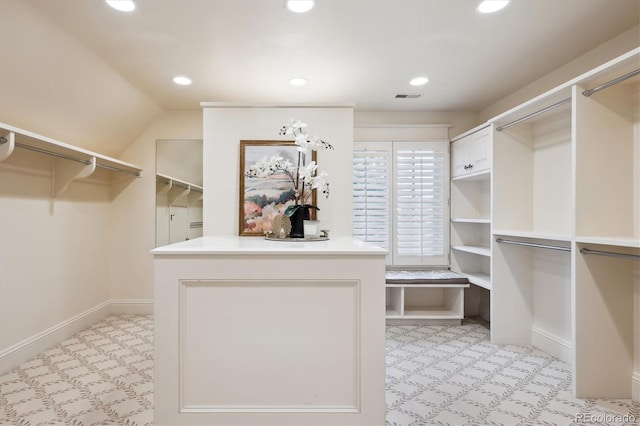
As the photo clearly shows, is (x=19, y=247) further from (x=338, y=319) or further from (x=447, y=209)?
(x=447, y=209)

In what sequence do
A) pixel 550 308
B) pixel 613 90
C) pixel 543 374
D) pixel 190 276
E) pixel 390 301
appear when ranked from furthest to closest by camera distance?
pixel 390 301 < pixel 550 308 < pixel 543 374 < pixel 613 90 < pixel 190 276

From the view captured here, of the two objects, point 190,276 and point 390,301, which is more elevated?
point 190,276

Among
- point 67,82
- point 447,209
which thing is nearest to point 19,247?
point 67,82

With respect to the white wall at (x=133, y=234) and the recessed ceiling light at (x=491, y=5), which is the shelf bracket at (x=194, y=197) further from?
the recessed ceiling light at (x=491, y=5)

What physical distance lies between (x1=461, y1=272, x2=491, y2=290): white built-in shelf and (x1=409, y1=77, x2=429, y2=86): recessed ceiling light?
6.68 ft

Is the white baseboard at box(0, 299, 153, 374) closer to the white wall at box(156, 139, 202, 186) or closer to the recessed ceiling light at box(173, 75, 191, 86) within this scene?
the white wall at box(156, 139, 202, 186)

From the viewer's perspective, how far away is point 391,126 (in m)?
3.92

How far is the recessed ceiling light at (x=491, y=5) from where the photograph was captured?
1.84 m

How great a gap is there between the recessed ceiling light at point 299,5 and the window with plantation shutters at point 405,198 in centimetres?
208

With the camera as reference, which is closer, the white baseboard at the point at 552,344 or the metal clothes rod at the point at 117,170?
the white baseboard at the point at 552,344

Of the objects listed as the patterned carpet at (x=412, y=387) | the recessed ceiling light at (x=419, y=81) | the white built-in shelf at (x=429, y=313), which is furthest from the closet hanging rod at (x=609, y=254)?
the recessed ceiling light at (x=419, y=81)

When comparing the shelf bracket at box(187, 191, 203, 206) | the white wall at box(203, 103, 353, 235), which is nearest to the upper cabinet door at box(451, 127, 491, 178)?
the white wall at box(203, 103, 353, 235)

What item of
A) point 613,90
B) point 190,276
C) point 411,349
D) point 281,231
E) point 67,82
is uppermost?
point 67,82

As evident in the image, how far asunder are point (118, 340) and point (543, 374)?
11.8 ft
